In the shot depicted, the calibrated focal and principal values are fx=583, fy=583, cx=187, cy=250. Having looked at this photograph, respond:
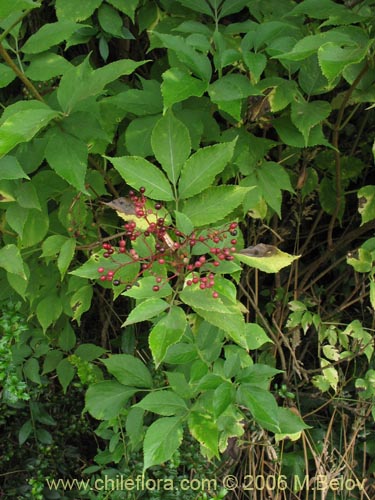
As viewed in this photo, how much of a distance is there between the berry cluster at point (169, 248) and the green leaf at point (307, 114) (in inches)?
12.2

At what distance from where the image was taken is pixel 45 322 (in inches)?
54.1

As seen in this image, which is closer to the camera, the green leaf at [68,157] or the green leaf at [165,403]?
the green leaf at [68,157]

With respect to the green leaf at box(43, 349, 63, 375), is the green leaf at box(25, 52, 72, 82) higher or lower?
higher

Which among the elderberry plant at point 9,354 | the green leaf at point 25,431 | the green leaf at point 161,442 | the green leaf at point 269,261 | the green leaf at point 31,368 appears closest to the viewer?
the green leaf at point 269,261

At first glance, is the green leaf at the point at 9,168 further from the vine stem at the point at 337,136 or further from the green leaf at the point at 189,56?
the vine stem at the point at 337,136

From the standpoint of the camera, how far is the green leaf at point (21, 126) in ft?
2.85

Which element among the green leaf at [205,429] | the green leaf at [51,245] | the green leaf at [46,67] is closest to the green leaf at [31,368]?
the green leaf at [51,245]

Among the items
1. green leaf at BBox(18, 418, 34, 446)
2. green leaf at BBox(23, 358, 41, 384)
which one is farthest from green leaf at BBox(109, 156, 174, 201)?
green leaf at BBox(18, 418, 34, 446)

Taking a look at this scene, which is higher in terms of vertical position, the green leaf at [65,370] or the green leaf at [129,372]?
the green leaf at [129,372]

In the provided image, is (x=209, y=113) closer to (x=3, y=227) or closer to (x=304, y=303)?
(x=3, y=227)

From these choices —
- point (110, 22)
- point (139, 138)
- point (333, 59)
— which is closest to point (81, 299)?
point (139, 138)

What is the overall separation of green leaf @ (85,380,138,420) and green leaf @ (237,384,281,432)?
0.36 meters

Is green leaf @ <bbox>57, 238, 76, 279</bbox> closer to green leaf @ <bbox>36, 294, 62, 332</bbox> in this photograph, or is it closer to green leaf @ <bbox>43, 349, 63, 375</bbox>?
green leaf @ <bbox>36, 294, 62, 332</bbox>

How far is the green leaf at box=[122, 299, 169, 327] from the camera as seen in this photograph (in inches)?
33.0
